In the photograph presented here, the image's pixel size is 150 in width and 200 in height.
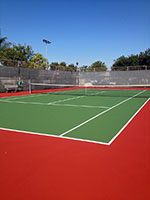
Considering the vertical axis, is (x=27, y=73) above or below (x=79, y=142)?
above

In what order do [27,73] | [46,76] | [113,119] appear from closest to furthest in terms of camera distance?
1. [113,119]
2. [27,73]
3. [46,76]

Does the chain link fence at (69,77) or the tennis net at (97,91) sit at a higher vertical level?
the chain link fence at (69,77)

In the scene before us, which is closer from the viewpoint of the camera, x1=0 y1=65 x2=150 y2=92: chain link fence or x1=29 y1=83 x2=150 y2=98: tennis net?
x1=29 y1=83 x2=150 y2=98: tennis net

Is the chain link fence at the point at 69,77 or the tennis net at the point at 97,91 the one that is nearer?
the tennis net at the point at 97,91

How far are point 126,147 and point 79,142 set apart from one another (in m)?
1.10

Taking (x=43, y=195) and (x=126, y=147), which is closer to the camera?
(x=43, y=195)

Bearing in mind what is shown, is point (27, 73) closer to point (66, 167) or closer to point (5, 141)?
point (5, 141)

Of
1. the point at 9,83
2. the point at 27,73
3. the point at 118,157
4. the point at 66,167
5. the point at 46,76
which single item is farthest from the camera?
the point at 46,76

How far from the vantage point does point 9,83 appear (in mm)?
18344

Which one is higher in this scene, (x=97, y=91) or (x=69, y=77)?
(x=69, y=77)

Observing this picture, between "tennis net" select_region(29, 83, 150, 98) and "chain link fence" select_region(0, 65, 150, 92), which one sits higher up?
"chain link fence" select_region(0, 65, 150, 92)

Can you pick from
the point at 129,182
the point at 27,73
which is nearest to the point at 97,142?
the point at 129,182

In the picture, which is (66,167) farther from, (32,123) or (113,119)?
(113,119)

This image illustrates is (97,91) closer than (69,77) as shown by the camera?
Yes
